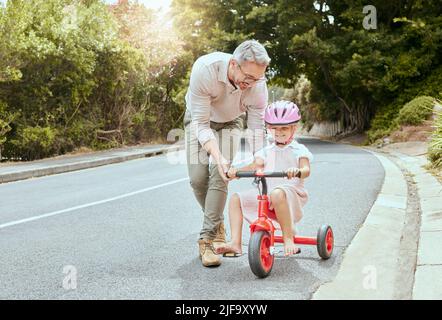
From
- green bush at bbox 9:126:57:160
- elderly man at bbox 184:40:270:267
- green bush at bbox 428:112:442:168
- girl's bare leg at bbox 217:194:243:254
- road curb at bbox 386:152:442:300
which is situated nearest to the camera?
road curb at bbox 386:152:442:300

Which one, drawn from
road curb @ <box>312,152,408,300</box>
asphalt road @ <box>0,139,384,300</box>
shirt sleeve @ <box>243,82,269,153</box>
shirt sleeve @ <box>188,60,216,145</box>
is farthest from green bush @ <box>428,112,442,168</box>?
shirt sleeve @ <box>188,60,216,145</box>

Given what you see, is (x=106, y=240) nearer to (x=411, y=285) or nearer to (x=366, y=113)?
(x=411, y=285)

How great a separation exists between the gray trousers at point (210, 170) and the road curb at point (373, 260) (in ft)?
3.41

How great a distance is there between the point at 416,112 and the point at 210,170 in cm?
1844

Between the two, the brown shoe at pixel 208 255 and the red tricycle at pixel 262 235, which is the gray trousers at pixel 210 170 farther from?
the red tricycle at pixel 262 235

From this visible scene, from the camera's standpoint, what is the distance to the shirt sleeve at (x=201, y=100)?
434cm

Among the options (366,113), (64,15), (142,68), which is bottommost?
(366,113)

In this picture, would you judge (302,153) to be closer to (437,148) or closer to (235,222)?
(235,222)

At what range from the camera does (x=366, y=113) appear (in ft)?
102

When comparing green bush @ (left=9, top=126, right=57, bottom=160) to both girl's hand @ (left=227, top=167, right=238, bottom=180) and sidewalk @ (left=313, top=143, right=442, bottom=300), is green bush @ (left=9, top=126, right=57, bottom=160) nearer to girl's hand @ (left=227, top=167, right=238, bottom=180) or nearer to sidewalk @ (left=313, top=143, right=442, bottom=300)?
sidewalk @ (left=313, top=143, right=442, bottom=300)

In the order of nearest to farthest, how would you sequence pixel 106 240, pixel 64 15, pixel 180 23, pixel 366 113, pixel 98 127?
1. pixel 106 240
2. pixel 64 15
3. pixel 98 127
4. pixel 180 23
5. pixel 366 113

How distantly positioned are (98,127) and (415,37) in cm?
1460

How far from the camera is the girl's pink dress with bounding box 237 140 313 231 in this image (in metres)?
4.40
